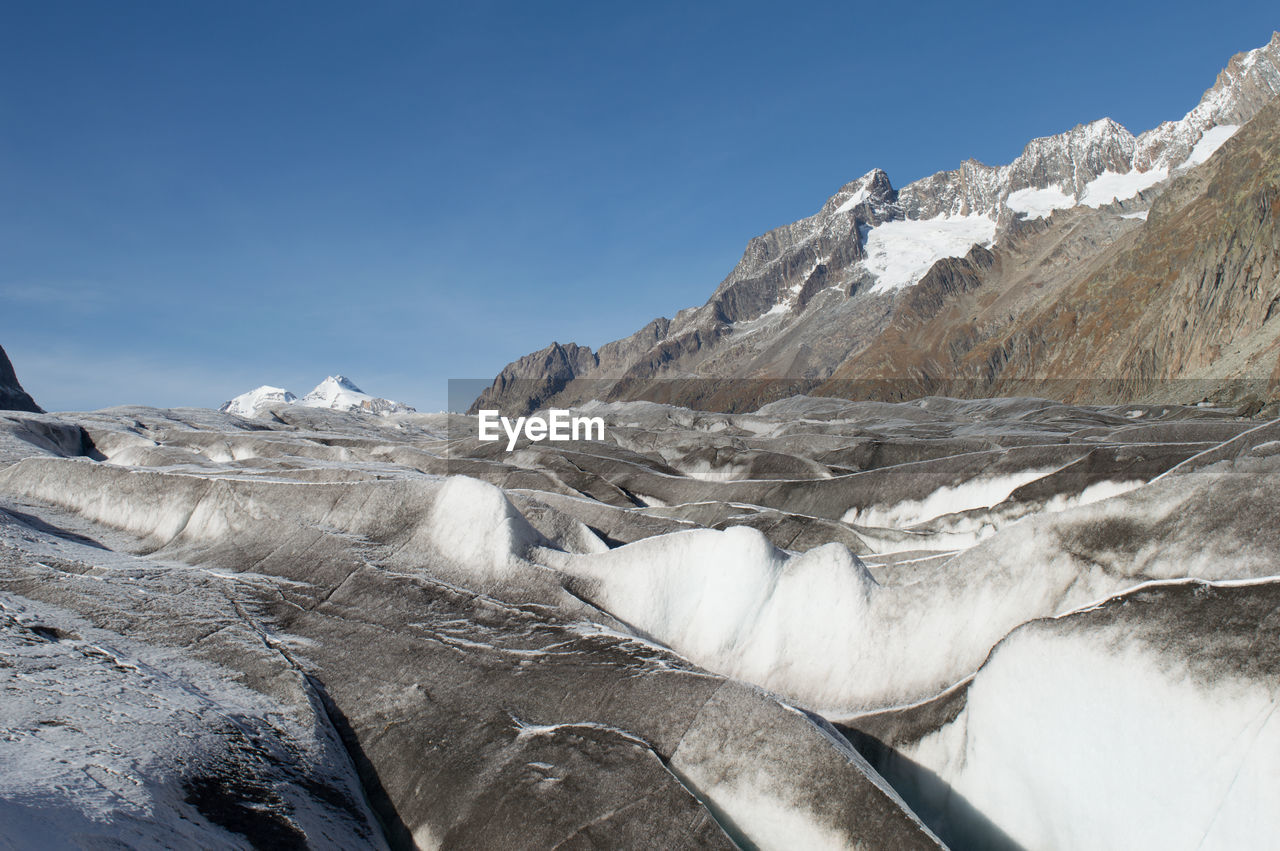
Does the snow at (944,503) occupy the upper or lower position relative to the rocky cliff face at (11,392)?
lower

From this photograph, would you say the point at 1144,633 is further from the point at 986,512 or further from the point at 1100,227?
the point at 1100,227

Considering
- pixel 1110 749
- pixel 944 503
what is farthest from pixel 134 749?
pixel 944 503

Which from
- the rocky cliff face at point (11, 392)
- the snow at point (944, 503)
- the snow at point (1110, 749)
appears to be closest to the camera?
the snow at point (1110, 749)

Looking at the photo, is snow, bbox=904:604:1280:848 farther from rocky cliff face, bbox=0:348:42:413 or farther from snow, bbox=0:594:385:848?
rocky cliff face, bbox=0:348:42:413

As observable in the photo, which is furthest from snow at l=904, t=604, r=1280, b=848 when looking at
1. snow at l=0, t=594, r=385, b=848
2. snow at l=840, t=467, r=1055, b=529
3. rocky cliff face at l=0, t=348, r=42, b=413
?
rocky cliff face at l=0, t=348, r=42, b=413

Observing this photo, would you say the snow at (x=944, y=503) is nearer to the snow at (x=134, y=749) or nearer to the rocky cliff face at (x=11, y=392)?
the snow at (x=134, y=749)

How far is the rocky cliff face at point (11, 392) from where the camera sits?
71.1 metres

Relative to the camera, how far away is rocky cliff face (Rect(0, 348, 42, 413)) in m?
71.1

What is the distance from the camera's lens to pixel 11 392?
7275 centimetres

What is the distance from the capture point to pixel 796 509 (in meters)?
27.2

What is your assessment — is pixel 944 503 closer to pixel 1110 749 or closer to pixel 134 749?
pixel 1110 749

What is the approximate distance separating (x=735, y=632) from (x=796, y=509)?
55.8 ft

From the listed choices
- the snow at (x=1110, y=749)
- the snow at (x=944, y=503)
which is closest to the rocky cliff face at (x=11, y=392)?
the snow at (x=944, y=503)

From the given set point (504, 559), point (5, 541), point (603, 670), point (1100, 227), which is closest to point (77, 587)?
point (5, 541)
